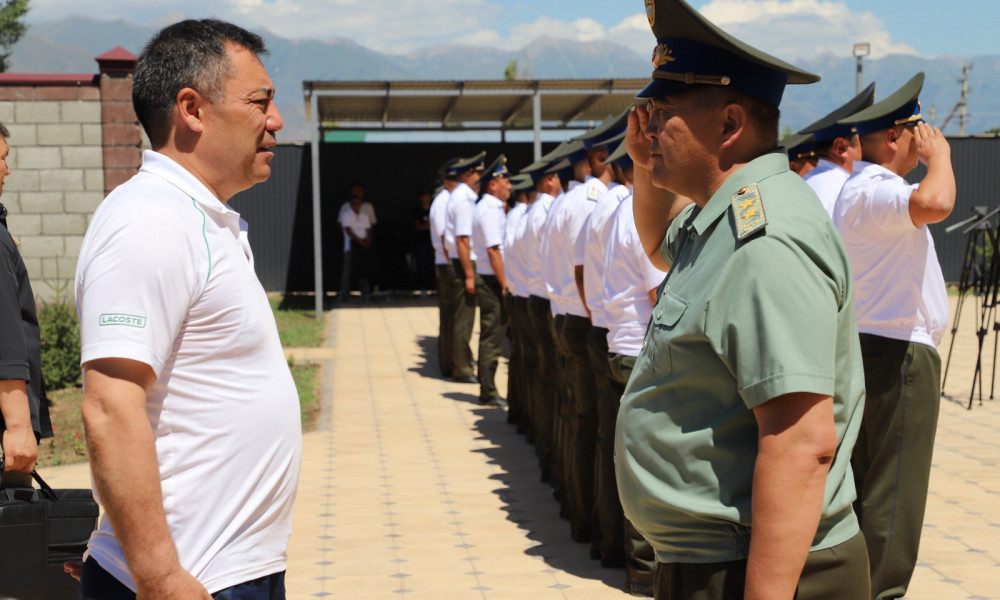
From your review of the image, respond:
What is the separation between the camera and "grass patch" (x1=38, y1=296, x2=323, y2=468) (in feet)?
28.0

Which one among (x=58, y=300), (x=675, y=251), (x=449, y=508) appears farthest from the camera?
(x=58, y=300)

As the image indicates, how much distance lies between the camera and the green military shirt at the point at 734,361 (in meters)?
1.92

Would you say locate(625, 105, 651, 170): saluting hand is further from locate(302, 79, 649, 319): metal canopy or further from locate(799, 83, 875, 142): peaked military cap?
locate(302, 79, 649, 319): metal canopy

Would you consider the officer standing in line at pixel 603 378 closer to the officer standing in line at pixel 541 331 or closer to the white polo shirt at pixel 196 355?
the officer standing in line at pixel 541 331

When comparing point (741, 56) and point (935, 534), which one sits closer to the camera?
point (741, 56)

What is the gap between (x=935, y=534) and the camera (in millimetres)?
6012

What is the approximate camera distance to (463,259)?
37.3 ft

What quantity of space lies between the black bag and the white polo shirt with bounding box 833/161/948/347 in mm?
3233

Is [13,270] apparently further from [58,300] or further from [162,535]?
[58,300]

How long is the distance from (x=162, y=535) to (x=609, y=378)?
3603 mm

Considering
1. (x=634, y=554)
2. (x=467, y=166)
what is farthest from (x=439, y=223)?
(x=634, y=554)

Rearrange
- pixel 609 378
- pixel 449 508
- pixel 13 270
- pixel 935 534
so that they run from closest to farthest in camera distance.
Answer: pixel 13 270
pixel 609 378
pixel 935 534
pixel 449 508

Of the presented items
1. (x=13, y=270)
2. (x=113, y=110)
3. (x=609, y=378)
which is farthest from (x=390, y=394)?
(x=13, y=270)

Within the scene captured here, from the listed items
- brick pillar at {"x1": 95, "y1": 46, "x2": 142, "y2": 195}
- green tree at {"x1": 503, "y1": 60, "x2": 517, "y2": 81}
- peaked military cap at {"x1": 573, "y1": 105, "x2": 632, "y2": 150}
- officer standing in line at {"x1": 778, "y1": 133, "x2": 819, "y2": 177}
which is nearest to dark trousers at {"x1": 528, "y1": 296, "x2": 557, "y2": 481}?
peaked military cap at {"x1": 573, "y1": 105, "x2": 632, "y2": 150}
